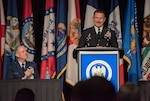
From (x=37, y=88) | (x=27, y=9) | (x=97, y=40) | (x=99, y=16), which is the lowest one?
(x=37, y=88)

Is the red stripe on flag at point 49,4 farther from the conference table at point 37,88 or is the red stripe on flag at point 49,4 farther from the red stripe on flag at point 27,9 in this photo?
the conference table at point 37,88

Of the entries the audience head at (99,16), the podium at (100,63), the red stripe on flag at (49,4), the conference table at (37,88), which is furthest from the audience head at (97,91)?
the red stripe on flag at (49,4)

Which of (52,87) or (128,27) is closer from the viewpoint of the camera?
(52,87)

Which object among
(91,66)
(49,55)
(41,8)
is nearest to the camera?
(91,66)

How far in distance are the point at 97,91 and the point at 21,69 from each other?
453 centimetres

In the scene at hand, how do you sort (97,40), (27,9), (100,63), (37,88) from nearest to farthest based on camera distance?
1. (100,63)
2. (37,88)
3. (97,40)
4. (27,9)

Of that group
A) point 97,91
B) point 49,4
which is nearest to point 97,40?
point 49,4

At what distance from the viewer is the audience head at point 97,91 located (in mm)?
1210

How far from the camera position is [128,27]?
6883 mm

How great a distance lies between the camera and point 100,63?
423cm

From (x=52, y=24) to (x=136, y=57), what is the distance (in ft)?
5.92

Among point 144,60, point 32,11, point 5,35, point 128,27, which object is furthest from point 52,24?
point 144,60

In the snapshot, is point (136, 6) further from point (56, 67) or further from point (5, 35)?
point (5, 35)

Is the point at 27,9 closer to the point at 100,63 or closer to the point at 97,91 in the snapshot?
the point at 100,63
